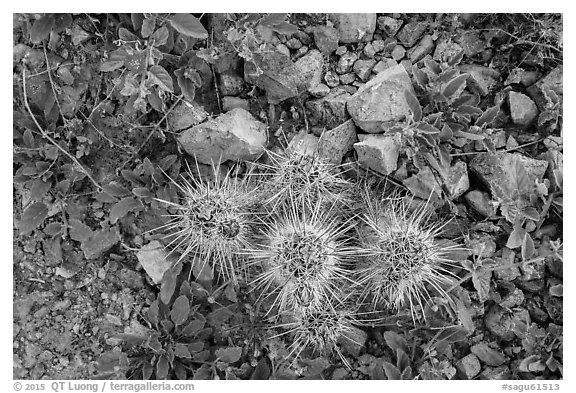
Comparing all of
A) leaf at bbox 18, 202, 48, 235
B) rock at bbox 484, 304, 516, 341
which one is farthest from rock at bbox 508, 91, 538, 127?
leaf at bbox 18, 202, 48, 235

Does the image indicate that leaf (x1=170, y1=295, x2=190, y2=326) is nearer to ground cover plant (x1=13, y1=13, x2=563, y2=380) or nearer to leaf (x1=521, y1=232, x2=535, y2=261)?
ground cover plant (x1=13, y1=13, x2=563, y2=380)

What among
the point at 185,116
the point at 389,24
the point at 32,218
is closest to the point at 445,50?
the point at 389,24

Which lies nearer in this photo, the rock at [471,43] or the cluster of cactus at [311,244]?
the cluster of cactus at [311,244]

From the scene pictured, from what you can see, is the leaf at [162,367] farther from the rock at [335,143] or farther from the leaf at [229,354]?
the rock at [335,143]

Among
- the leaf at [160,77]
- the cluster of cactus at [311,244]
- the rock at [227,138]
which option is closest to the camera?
the cluster of cactus at [311,244]

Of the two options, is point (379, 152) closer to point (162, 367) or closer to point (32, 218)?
point (162, 367)


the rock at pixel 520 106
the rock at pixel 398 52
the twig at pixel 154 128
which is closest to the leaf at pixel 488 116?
the rock at pixel 520 106
